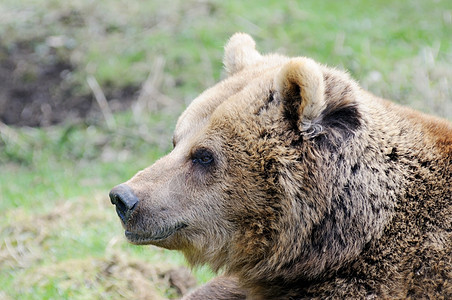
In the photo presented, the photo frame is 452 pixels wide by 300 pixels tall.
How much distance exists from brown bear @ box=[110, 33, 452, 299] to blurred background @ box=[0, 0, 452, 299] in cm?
267

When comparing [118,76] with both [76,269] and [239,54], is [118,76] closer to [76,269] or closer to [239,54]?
[76,269]

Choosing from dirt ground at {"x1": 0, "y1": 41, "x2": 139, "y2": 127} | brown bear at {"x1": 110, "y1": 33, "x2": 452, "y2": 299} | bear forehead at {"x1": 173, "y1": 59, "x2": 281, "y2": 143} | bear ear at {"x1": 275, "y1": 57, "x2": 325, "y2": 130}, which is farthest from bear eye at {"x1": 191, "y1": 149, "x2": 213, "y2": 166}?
dirt ground at {"x1": 0, "y1": 41, "x2": 139, "y2": 127}

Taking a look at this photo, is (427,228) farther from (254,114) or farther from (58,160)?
(58,160)

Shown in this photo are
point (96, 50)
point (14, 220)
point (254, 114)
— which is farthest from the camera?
point (96, 50)

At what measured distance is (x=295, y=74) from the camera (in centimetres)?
409

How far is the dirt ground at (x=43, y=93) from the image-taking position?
12.2 metres

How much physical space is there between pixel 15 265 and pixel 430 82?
726 cm

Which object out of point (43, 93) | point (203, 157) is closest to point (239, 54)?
point (203, 157)

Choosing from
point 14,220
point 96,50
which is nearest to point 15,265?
point 14,220

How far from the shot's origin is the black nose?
4.28 meters

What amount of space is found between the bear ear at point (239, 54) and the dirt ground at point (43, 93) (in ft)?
22.5

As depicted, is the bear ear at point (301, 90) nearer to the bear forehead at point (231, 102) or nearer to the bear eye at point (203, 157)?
the bear forehead at point (231, 102)

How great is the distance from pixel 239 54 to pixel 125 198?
168 centimetres

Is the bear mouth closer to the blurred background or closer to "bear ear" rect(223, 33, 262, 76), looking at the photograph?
"bear ear" rect(223, 33, 262, 76)
